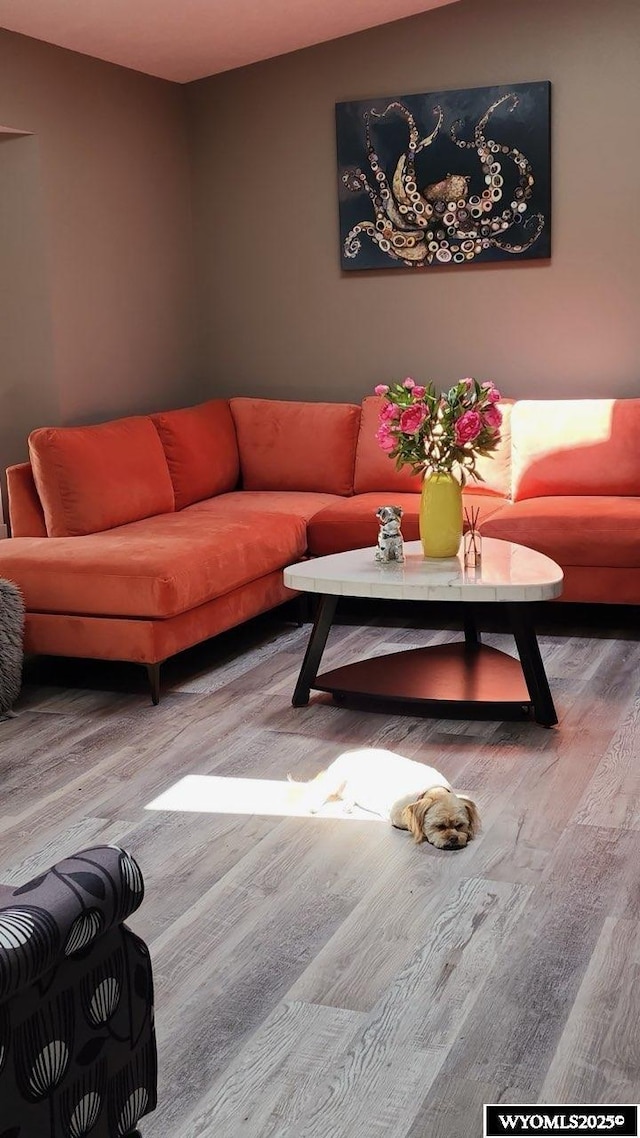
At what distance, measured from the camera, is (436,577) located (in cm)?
376

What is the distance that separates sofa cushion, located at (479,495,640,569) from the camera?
183 inches

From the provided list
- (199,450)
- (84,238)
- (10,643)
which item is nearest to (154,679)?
(10,643)

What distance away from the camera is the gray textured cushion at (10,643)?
159 inches

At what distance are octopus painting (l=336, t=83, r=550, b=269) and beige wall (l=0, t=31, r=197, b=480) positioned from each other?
927 mm

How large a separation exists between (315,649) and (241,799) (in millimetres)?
843

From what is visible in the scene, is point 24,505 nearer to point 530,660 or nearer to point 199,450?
point 199,450

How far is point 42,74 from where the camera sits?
5078 millimetres

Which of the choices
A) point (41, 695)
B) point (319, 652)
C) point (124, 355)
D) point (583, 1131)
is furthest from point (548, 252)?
point (583, 1131)

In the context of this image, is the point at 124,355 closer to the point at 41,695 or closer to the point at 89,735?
the point at 41,695

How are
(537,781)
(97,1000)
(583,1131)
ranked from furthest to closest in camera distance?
(537,781) < (583,1131) < (97,1000)

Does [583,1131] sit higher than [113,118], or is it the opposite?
[113,118]

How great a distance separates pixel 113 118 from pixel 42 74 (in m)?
0.57

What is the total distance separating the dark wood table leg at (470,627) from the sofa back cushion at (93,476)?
1517 millimetres

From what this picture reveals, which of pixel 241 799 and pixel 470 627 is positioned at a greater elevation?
pixel 470 627
